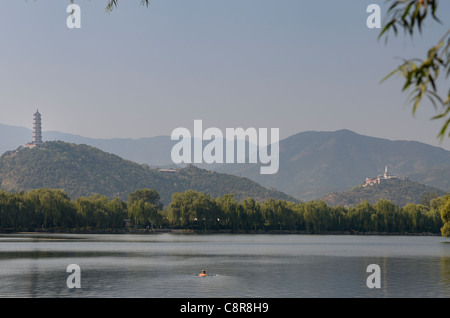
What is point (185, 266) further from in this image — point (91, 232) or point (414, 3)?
point (91, 232)

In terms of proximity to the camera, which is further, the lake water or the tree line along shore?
the tree line along shore

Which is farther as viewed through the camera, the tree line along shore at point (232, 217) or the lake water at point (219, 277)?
the tree line along shore at point (232, 217)

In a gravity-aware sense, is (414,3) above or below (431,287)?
above

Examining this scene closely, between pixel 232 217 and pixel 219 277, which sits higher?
pixel 232 217

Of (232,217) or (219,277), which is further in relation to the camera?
(232,217)

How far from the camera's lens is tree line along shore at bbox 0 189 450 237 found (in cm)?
15125

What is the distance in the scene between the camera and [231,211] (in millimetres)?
166125

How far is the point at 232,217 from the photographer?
16750 cm

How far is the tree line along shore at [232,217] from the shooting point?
151250 mm
